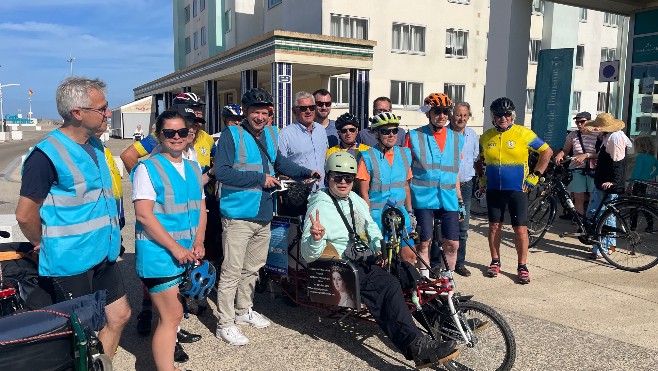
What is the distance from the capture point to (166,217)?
3.06 meters

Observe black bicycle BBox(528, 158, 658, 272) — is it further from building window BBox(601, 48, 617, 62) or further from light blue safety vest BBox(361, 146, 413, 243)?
building window BBox(601, 48, 617, 62)

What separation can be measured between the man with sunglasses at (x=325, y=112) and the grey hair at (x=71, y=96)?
10.2 ft

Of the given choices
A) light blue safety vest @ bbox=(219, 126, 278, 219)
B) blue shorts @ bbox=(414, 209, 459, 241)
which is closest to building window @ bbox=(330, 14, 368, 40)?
blue shorts @ bbox=(414, 209, 459, 241)

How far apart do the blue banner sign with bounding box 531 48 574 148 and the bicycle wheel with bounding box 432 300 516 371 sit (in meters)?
9.19

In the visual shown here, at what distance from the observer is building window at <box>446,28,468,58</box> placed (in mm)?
26281

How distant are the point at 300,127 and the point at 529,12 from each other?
8.38 metres

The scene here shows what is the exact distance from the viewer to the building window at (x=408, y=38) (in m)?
24.8

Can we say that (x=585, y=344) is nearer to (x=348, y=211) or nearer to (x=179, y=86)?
(x=348, y=211)

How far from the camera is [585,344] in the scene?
13.3ft

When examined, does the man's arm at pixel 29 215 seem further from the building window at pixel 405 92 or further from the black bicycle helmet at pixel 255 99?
the building window at pixel 405 92

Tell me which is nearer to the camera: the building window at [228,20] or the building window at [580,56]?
the building window at [580,56]

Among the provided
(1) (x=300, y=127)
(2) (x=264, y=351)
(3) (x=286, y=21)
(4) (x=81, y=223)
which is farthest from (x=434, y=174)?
(3) (x=286, y=21)

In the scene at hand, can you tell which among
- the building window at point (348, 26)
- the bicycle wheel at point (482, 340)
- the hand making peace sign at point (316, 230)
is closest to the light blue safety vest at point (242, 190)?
the hand making peace sign at point (316, 230)

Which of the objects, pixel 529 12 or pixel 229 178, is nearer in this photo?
pixel 229 178
